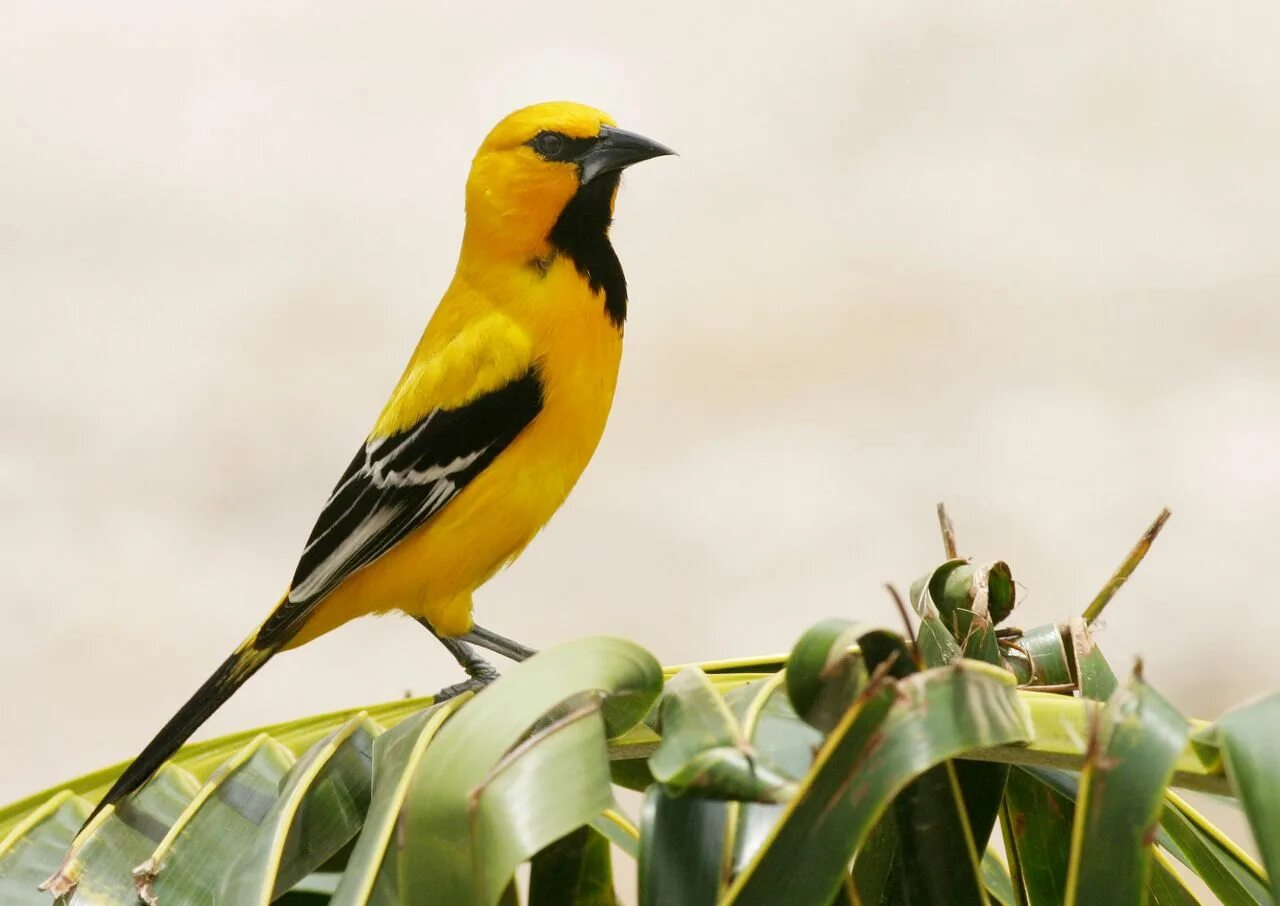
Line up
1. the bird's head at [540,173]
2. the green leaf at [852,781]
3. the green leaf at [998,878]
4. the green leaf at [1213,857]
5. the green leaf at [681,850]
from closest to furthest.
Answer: the green leaf at [852,781] → the green leaf at [681,850] → the green leaf at [1213,857] → the green leaf at [998,878] → the bird's head at [540,173]

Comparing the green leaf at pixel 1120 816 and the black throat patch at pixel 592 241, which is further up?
the black throat patch at pixel 592 241

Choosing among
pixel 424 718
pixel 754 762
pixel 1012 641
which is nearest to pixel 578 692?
pixel 754 762

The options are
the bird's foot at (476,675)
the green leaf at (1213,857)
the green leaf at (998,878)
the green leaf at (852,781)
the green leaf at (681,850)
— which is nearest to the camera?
the green leaf at (852,781)

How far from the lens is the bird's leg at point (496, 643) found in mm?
1619

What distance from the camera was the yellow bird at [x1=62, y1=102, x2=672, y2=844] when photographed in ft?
5.11

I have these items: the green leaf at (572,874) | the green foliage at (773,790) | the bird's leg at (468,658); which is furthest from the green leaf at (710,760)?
the bird's leg at (468,658)

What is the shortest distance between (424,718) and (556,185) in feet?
2.73

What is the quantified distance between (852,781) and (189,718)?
807 millimetres

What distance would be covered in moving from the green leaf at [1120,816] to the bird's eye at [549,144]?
44.2 inches

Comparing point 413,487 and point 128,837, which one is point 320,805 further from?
point 413,487

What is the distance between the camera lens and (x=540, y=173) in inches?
64.2

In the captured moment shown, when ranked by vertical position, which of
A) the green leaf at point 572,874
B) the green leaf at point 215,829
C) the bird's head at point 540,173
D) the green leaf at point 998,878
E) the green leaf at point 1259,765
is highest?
the bird's head at point 540,173

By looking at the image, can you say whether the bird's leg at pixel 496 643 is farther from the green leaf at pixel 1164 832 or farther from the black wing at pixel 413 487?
the green leaf at pixel 1164 832

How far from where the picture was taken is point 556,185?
1630 mm
